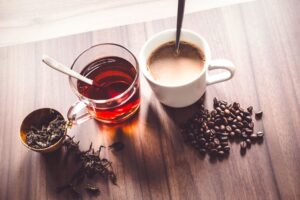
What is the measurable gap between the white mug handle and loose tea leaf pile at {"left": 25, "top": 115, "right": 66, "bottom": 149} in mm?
432

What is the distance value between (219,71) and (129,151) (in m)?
0.36

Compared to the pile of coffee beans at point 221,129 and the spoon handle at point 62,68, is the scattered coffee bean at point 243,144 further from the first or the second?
the spoon handle at point 62,68

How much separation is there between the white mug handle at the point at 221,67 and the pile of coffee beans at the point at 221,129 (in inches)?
3.3

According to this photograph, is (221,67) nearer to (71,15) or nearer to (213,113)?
(213,113)

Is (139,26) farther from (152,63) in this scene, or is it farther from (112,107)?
(112,107)

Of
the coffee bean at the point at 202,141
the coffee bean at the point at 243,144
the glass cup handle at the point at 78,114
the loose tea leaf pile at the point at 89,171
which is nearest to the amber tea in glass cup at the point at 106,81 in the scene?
the glass cup handle at the point at 78,114

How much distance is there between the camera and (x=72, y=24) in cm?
144

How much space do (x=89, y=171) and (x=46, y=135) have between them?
158mm

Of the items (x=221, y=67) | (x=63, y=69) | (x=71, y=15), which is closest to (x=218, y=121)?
(x=221, y=67)

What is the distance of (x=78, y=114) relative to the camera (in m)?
1.09

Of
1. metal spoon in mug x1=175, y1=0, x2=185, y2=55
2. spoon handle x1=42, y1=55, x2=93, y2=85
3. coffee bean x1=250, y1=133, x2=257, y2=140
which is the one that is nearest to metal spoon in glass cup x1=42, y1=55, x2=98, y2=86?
spoon handle x1=42, y1=55, x2=93, y2=85

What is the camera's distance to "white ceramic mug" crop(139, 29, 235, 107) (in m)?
0.98

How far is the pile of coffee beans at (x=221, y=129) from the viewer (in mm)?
1044

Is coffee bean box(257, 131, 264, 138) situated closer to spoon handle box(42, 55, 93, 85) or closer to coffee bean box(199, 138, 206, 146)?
coffee bean box(199, 138, 206, 146)
